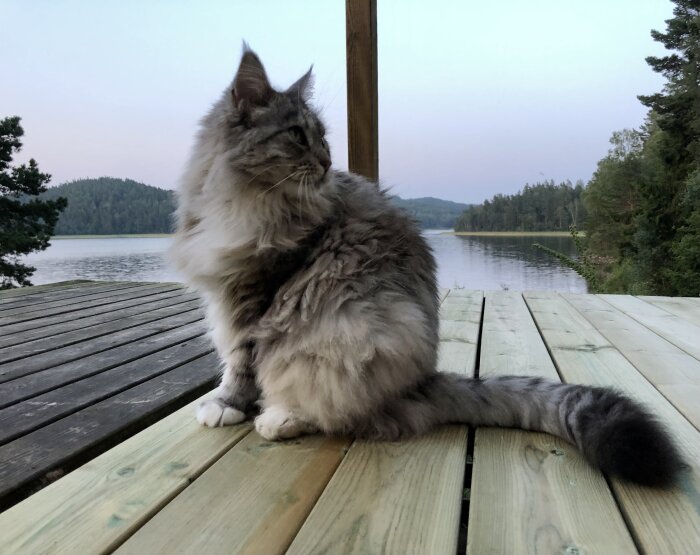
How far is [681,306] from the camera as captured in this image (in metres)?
3.19

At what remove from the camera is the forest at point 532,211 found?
245 inches

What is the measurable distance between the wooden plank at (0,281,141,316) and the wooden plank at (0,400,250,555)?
249 centimetres

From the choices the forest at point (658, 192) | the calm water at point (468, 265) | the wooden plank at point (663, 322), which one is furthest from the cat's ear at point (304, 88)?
the forest at point (658, 192)

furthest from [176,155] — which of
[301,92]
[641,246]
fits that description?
[641,246]

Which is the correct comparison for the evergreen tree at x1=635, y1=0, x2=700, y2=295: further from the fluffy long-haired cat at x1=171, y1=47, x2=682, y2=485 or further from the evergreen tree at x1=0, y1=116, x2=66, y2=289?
the evergreen tree at x1=0, y1=116, x2=66, y2=289

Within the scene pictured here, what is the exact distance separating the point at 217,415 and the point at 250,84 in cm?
98

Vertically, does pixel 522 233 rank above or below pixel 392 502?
above

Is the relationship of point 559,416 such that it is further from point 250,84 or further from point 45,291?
point 45,291

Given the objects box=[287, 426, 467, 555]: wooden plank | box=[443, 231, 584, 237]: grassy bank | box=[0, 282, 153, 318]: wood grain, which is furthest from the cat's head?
box=[443, 231, 584, 237]: grassy bank

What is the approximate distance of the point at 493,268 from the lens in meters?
4.68

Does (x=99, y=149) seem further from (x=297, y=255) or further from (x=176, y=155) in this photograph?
(x=297, y=255)

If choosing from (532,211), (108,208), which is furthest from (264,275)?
(532,211)

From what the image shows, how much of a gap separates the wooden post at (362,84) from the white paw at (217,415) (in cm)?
173

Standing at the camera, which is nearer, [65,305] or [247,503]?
[247,503]
